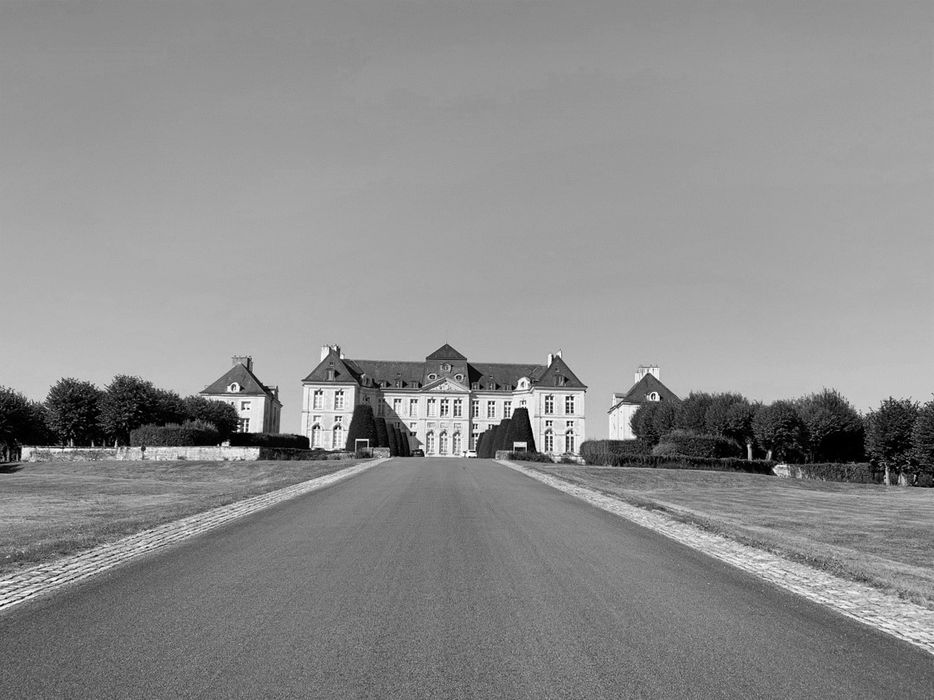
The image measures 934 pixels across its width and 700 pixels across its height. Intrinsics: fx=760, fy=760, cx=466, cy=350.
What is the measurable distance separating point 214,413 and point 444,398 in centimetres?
3250

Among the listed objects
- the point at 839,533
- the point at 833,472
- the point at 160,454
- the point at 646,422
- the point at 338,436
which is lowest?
the point at 839,533

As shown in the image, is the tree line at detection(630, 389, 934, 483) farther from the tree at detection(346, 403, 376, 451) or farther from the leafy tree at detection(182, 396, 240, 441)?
the leafy tree at detection(182, 396, 240, 441)

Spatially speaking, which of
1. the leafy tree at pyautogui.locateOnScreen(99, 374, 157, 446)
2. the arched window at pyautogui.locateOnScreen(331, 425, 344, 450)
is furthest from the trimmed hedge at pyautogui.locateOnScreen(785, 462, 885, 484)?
the arched window at pyautogui.locateOnScreen(331, 425, 344, 450)

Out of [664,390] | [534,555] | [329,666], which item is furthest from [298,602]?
[664,390]

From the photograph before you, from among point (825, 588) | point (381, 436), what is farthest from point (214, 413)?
point (825, 588)

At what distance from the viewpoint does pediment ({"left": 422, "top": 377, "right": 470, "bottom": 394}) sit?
106250 millimetres

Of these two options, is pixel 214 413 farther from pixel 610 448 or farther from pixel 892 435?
pixel 892 435

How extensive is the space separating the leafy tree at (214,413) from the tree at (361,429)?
18.0m

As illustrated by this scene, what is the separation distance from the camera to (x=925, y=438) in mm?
51844

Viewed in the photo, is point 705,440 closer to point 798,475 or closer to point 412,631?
point 798,475

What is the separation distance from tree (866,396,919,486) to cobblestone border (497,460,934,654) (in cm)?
5215

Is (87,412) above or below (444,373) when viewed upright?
below

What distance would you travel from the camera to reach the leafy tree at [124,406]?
65062mm

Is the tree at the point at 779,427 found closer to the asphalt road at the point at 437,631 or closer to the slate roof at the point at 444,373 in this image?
the slate roof at the point at 444,373
